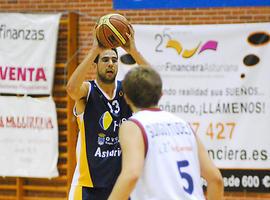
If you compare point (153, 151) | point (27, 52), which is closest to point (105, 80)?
point (153, 151)

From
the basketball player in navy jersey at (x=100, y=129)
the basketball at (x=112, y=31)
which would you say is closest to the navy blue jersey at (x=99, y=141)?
the basketball player in navy jersey at (x=100, y=129)

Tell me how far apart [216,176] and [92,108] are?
1844 mm

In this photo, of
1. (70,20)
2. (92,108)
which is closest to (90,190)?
(92,108)

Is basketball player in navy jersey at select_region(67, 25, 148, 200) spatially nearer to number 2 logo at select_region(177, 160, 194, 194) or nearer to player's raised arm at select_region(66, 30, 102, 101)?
player's raised arm at select_region(66, 30, 102, 101)

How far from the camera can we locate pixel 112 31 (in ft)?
17.9

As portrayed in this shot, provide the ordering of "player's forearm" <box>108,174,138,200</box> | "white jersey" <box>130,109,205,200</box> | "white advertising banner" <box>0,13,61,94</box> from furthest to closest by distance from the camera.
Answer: "white advertising banner" <box>0,13,61,94</box> → "white jersey" <box>130,109,205,200</box> → "player's forearm" <box>108,174,138,200</box>

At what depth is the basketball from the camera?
535 cm

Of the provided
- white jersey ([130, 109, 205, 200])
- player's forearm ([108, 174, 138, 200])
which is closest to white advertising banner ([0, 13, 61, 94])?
white jersey ([130, 109, 205, 200])

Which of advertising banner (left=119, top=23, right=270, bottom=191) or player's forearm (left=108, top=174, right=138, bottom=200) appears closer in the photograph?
player's forearm (left=108, top=174, right=138, bottom=200)

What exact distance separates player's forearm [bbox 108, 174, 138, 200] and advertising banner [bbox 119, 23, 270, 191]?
576cm

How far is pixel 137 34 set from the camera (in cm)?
959

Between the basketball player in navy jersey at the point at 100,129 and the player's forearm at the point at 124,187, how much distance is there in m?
1.87

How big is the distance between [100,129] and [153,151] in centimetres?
189

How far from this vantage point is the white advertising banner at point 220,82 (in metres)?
9.04
